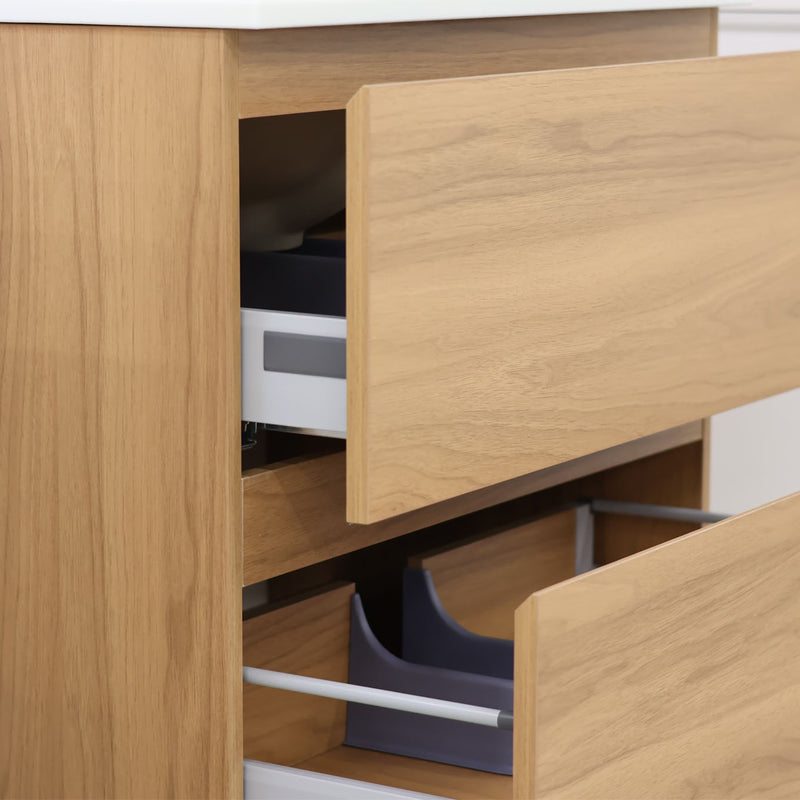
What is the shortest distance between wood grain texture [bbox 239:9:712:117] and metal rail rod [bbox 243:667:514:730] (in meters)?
0.35

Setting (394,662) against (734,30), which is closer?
(394,662)

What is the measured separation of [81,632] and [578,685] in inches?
12.7

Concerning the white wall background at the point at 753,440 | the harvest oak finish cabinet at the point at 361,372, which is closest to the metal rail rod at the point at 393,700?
the harvest oak finish cabinet at the point at 361,372

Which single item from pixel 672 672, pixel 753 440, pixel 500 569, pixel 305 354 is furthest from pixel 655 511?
pixel 305 354

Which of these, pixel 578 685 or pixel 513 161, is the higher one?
pixel 513 161

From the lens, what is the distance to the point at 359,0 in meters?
0.93

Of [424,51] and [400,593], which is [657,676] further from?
[400,593]

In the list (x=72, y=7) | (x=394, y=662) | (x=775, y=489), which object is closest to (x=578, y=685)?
(x=394, y=662)

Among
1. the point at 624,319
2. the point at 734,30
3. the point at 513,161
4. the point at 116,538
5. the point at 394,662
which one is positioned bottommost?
the point at 394,662

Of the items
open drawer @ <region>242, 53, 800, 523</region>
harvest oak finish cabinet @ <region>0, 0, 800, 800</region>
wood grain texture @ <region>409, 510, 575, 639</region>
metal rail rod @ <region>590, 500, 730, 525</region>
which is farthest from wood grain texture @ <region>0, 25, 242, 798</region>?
metal rail rod @ <region>590, 500, 730, 525</region>

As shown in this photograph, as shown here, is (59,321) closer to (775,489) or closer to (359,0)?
(359,0)

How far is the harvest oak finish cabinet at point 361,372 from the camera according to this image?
0.88 metres

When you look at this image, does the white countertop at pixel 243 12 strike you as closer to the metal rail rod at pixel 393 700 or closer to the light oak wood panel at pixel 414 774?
the metal rail rod at pixel 393 700

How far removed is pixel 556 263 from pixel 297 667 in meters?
0.44
